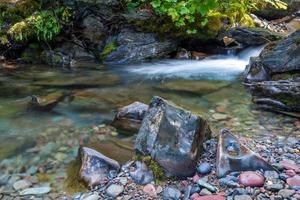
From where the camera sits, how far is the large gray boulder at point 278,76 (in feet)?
17.3

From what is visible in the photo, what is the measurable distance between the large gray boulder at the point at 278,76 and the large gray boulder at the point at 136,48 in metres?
2.69

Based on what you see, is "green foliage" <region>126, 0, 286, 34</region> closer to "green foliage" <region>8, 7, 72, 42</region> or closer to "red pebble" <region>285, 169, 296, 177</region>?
"green foliage" <region>8, 7, 72, 42</region>

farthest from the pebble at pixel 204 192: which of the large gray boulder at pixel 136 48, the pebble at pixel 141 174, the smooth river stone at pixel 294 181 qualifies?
the large gray boulder at pixel 136 48

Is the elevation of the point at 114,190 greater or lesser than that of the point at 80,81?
lesser

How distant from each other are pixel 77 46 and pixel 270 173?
23.4 feet

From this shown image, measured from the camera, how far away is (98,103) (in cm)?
584

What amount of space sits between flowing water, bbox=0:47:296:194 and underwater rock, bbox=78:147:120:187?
10.4 inches

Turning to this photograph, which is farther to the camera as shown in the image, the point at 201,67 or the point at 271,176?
the point at 201,67

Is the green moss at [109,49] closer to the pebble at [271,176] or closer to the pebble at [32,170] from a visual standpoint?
the pebble at [32,170]

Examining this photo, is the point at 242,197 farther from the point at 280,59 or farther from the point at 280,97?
the point at 280,59

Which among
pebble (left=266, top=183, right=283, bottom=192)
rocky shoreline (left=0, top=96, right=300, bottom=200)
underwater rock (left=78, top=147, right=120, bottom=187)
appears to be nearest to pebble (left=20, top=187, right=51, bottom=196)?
rocky shoreline (left=0, top=96, right=300, bottom=200)

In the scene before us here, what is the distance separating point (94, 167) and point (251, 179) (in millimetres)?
1389

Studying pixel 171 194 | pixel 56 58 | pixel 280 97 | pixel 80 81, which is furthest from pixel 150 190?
pixel 56 58

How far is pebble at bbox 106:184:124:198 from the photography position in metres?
3.11
